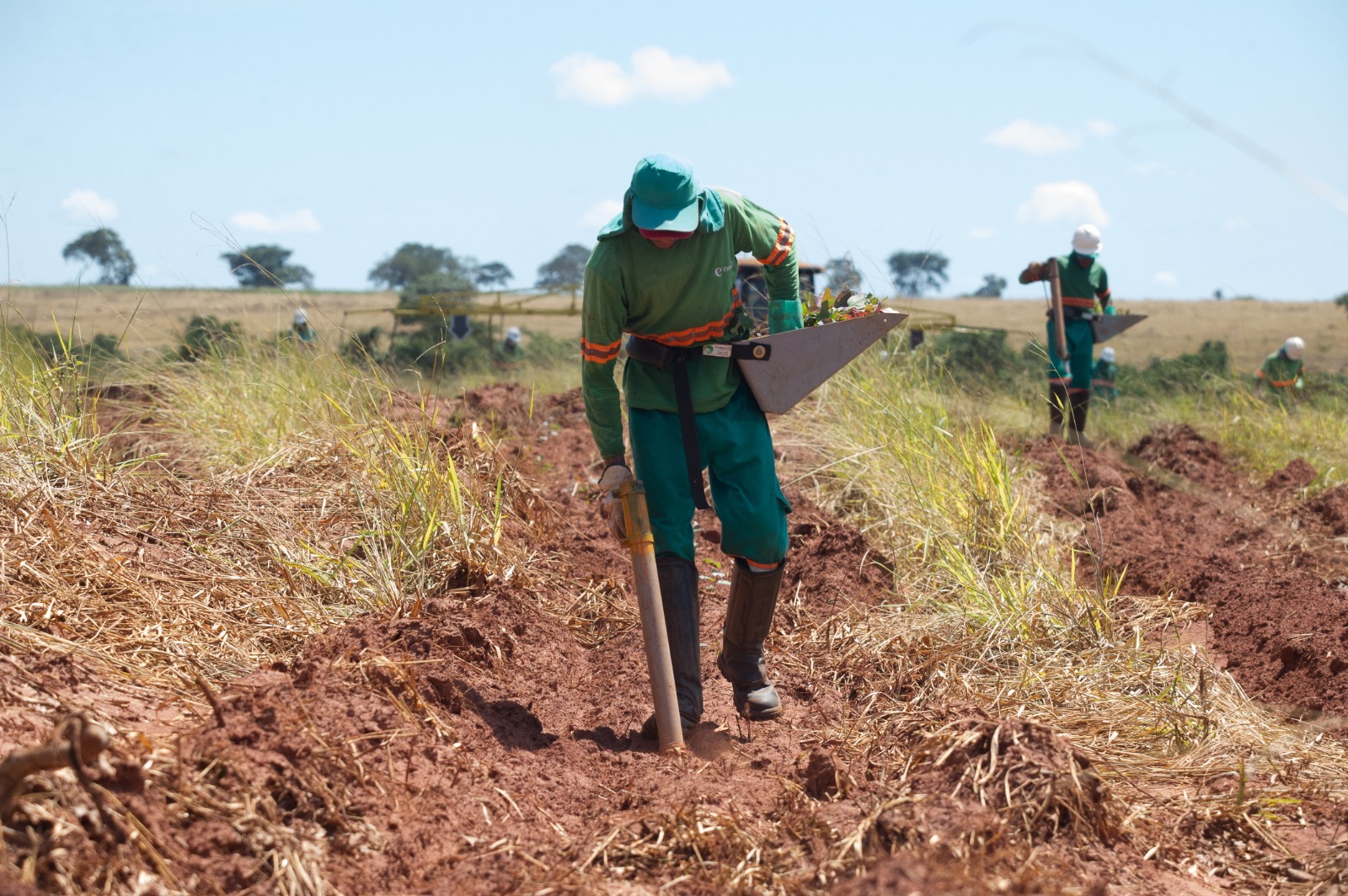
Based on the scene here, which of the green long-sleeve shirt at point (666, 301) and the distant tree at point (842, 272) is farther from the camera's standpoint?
the distant tree at point (842, 272)

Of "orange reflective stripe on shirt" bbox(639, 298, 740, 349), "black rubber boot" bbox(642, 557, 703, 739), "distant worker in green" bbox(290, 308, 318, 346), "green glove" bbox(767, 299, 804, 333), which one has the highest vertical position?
"distant worker in green" bbox(290, 308, 318, 346)

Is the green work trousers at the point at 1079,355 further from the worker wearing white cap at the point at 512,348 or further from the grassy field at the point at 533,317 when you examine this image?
the worker wearing white cap at the point at 512,348

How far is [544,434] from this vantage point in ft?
26.7

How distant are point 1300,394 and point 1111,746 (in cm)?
953

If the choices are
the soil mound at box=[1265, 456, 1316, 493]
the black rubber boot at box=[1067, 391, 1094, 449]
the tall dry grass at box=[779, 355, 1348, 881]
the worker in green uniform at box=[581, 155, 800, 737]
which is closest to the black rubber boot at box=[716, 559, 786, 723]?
the worker in green uniform at box=[581, 155, 800, 737]

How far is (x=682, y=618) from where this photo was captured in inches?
141

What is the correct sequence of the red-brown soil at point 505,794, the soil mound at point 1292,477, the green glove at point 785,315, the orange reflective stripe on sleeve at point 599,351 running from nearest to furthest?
the red-brown soil at point 505,794, the orange reflective stripe on sleeve at point 599,351, the green glove at point 785,315, the soil mound at point 1292,477

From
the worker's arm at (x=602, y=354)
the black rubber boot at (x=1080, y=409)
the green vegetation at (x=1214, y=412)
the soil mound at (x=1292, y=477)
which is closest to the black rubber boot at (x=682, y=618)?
the worker's arm at (x=602, y=354)

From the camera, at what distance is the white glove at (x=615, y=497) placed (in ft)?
10.8

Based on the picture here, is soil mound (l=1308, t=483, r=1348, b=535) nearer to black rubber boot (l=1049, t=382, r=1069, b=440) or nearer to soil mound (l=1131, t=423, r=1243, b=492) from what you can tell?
→ soil mound (l=1131, t=423, r=1243, b=492)

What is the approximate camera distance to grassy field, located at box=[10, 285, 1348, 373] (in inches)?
216

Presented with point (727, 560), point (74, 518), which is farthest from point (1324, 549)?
point (74, 518)

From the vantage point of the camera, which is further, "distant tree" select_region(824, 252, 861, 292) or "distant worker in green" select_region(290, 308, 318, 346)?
"distant tree" select_region(824, 252, 861, 292)

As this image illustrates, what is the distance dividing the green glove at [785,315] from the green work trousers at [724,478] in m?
0.28
